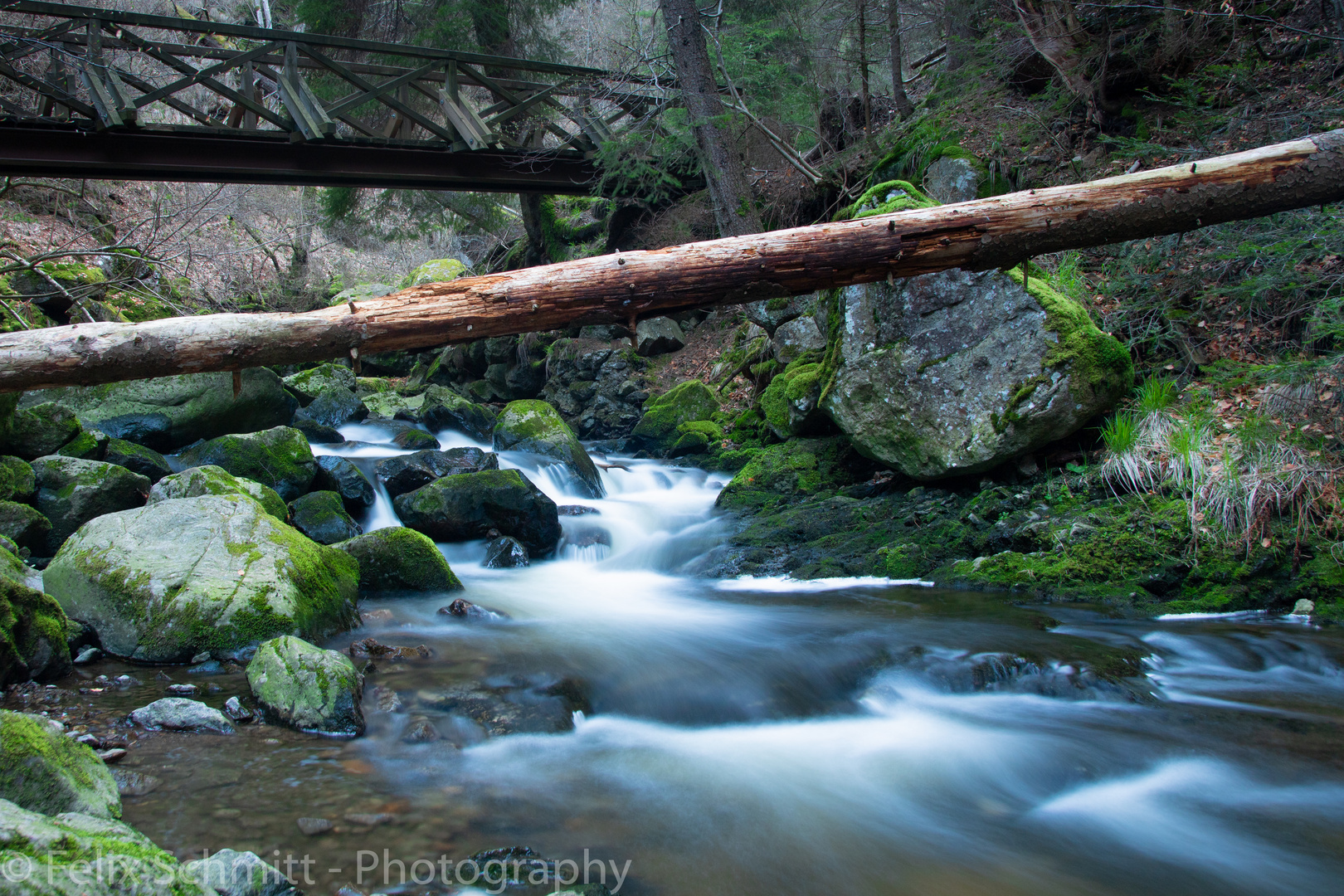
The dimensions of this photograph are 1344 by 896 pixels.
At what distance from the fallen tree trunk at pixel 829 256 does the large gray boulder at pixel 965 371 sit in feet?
6.18

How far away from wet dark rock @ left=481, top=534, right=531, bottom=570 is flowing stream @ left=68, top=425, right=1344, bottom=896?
5.80ft

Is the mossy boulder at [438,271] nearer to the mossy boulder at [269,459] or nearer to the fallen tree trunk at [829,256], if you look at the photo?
the mossy boulder at [269,459]

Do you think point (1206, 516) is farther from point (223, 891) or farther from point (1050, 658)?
point (223, 891)

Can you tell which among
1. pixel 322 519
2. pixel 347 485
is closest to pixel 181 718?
pixel 322 519

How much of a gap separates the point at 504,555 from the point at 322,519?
1859 millimetres

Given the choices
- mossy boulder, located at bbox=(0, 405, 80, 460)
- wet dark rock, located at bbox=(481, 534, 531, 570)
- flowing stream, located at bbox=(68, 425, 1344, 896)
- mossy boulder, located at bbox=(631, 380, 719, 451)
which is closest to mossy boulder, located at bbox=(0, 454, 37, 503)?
mossy boulder, located at bbox=(0, 405, 80, 460)

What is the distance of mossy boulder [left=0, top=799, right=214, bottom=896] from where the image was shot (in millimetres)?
1669

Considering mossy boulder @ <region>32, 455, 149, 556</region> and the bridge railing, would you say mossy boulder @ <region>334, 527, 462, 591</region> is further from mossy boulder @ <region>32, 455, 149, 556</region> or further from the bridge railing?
the bridge railing

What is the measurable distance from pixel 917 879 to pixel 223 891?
2542 mm

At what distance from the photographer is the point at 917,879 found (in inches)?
121

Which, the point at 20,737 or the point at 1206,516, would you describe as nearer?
the point at 20,737

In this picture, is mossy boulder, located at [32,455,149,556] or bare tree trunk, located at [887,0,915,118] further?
bare tree trunk, located at [887,0,915,118]

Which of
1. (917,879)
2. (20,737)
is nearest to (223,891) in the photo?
(20,737)

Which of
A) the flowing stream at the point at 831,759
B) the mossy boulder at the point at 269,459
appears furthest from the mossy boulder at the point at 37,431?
the flowing stream at the point at 831,759
